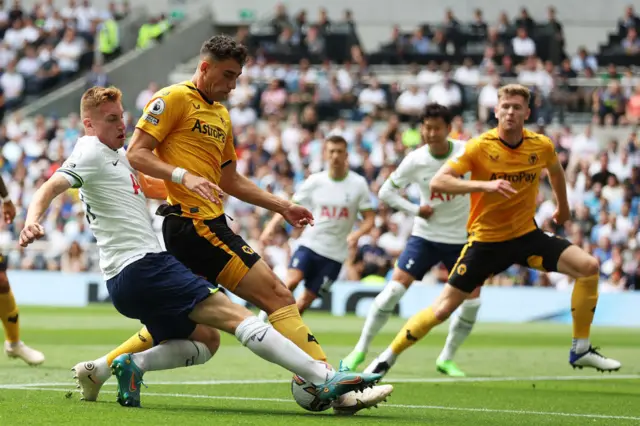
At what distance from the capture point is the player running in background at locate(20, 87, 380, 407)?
7.79 m

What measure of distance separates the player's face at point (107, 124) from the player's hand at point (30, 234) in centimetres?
112

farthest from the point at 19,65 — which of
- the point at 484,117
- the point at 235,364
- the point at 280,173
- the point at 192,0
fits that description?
the point at 235,364

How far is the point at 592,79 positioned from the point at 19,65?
53.9 feet

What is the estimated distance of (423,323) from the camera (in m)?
11.1

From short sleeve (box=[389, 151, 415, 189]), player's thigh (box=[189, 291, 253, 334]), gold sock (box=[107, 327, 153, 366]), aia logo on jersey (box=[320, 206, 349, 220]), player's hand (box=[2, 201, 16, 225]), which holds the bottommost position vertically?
gold sock (box=[107, 327, 153, 366])

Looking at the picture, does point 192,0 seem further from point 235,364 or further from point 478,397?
point 478,397

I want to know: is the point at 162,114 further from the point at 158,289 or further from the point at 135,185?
the point at 158,289

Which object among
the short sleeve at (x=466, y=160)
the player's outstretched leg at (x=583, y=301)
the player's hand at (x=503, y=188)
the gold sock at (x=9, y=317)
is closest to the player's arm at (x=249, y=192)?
the player's hand at (x=503, y=188)

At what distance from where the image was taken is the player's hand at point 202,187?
758 cm

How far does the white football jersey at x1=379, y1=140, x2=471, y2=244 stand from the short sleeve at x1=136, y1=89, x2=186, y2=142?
16.2 ft

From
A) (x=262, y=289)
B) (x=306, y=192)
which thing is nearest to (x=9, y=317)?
(x=262, y=289)

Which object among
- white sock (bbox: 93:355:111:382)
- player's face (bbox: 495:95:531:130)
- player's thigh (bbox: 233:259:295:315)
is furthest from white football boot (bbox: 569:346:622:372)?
white sock (bbox: 93:355:111:382)

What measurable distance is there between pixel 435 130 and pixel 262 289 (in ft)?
16.2

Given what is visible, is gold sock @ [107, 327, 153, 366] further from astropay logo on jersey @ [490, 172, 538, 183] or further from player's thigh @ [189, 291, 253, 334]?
astropay logo on jersey @ [490, 172, 538, 183]
